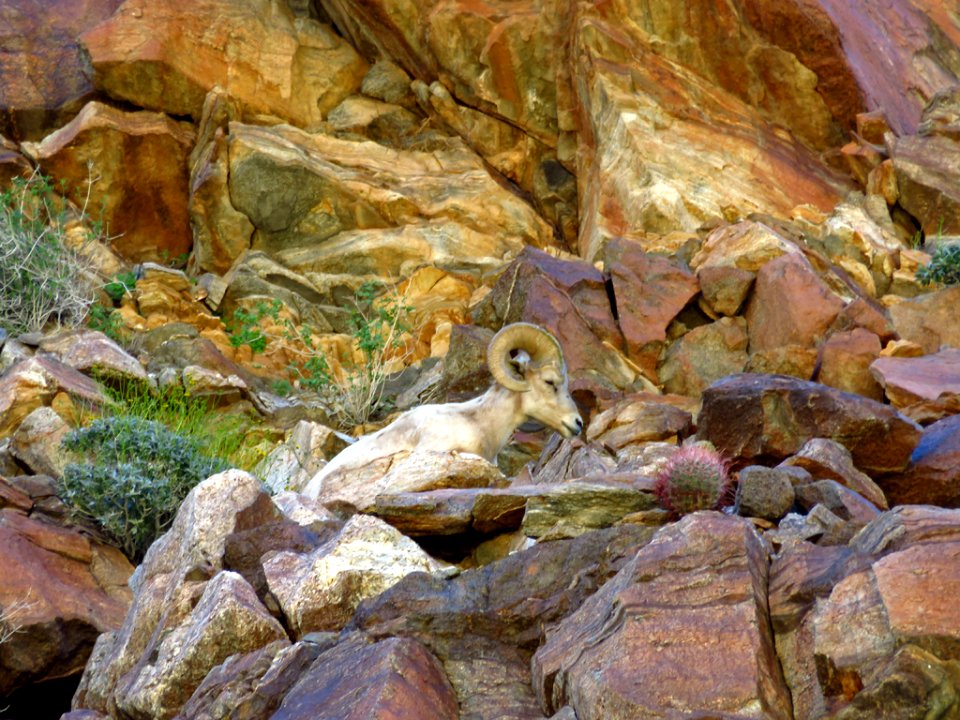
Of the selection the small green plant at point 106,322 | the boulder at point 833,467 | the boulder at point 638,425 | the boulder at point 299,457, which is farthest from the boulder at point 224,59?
the boulder at point 833,467

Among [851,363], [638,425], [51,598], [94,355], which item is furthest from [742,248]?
[51,598]

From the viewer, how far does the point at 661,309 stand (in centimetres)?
1505

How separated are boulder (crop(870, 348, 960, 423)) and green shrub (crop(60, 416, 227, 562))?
5.81 meters

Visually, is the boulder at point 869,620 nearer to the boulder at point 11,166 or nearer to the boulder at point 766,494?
the boulder at point 766,494

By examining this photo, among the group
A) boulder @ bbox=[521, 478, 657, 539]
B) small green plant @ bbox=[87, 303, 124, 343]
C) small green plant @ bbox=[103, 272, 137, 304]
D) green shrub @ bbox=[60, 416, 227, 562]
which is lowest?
small green plant @ bbox=[103, 272, 137, 304]

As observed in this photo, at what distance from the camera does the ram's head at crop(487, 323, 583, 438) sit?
→ 11.5 metres

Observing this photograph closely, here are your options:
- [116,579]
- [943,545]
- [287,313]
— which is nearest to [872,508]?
[943,545]

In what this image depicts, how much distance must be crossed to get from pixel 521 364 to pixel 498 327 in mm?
3776

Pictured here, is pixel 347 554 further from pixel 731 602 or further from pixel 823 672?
pixel 823 672

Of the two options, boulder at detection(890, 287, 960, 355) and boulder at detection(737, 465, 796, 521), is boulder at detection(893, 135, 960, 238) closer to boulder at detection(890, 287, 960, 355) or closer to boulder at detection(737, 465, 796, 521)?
boulder at detection(890, 287, 960, 355)

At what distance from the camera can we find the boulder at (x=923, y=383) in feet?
35.6

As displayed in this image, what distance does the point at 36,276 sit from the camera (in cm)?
1678

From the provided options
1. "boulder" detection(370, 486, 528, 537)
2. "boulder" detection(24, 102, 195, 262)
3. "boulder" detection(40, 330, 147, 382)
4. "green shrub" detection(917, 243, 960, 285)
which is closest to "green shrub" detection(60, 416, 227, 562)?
"boulder" detection(370, 486, 528, 537)

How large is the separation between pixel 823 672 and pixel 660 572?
783 millimetres
